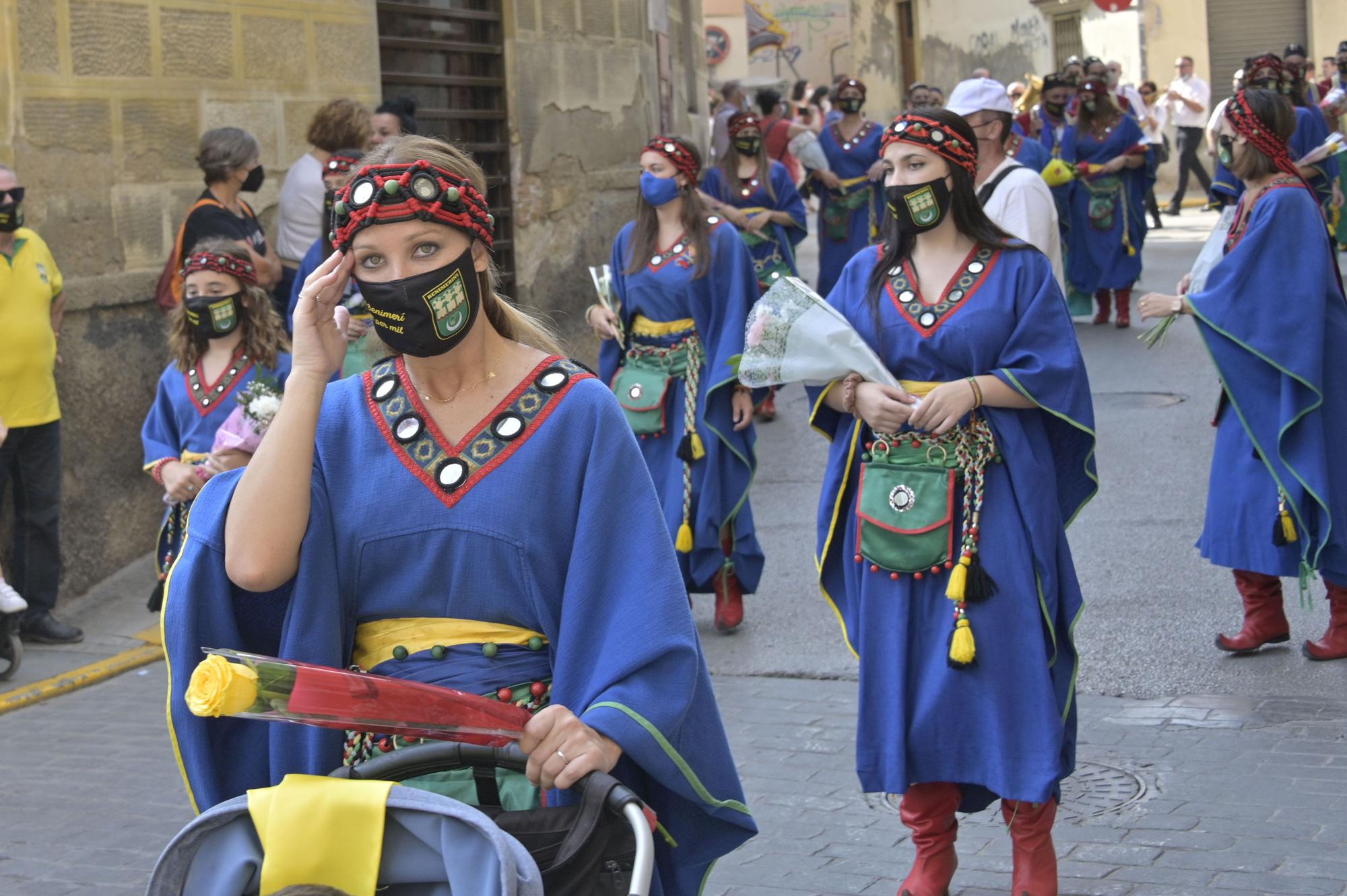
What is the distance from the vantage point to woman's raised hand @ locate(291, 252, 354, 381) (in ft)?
9.30

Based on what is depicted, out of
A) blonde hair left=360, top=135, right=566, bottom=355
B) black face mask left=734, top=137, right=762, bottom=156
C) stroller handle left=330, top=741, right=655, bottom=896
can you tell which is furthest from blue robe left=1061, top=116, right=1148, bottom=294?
stroller handle left=330, top=741, right=655, bottom=896

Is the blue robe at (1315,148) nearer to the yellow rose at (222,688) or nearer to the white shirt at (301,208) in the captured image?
the white shirt at (301,208)

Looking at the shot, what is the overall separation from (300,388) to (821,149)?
12.7 m

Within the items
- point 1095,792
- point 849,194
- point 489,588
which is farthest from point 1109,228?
point 489,588

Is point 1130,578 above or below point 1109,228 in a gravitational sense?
below

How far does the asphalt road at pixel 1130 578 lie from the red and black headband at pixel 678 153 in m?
2.07

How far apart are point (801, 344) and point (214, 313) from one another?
2.89m

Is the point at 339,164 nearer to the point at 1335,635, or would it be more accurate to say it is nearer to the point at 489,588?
the point at 1335,635

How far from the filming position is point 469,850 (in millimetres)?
2377

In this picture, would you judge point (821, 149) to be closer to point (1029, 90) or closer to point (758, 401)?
point (758, 401)

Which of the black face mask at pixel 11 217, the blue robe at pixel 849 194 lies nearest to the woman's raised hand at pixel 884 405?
the black face mask at pixel 11 217

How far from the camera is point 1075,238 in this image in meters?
15.6

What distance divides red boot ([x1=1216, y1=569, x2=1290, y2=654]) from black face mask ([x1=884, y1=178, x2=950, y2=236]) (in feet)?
8.86

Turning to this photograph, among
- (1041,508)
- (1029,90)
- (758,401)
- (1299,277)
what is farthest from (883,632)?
(1029,90)
